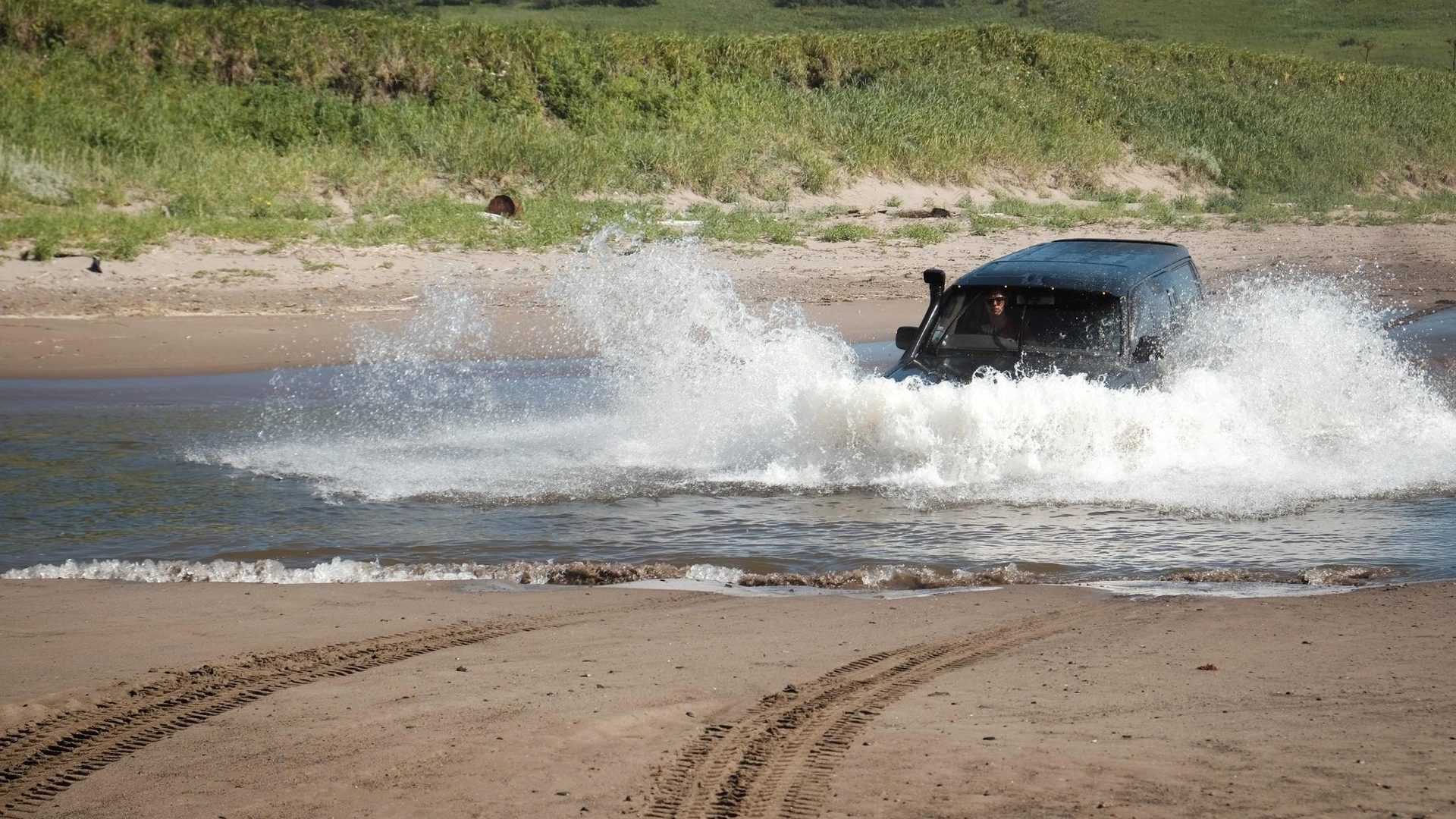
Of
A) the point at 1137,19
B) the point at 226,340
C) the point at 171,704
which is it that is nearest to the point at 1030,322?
the point at 171,704

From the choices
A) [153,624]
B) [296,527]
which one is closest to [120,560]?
[296,527]

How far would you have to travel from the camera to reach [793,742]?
4637mm

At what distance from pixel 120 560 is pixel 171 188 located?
13758 mm

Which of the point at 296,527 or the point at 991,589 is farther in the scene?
the point at 296,527

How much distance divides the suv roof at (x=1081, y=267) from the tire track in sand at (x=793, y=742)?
430 cm

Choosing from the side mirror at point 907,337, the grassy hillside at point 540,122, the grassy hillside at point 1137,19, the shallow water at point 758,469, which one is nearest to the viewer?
the shallow water at point 758,469

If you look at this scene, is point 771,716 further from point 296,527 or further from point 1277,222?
point 1277,222

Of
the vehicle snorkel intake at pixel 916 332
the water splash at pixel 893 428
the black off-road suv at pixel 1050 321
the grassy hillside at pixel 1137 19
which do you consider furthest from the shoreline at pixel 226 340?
the grassy hillside at pixel 1137 19

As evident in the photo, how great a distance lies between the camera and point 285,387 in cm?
1364

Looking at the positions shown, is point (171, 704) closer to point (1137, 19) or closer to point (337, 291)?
point (337, 291)

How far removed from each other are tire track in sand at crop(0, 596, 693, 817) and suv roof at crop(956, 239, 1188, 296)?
452 centimetres

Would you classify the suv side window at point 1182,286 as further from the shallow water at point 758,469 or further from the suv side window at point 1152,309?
the shallow water at point 758,469

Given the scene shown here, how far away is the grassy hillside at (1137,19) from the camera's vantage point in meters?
64.1

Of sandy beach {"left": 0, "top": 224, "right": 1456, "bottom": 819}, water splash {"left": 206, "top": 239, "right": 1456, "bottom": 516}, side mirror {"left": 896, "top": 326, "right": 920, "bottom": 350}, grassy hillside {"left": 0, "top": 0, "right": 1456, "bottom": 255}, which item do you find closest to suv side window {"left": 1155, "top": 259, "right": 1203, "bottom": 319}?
water splash {"left": 206, "top": 239, "right": 1456, "bottom": 516}
